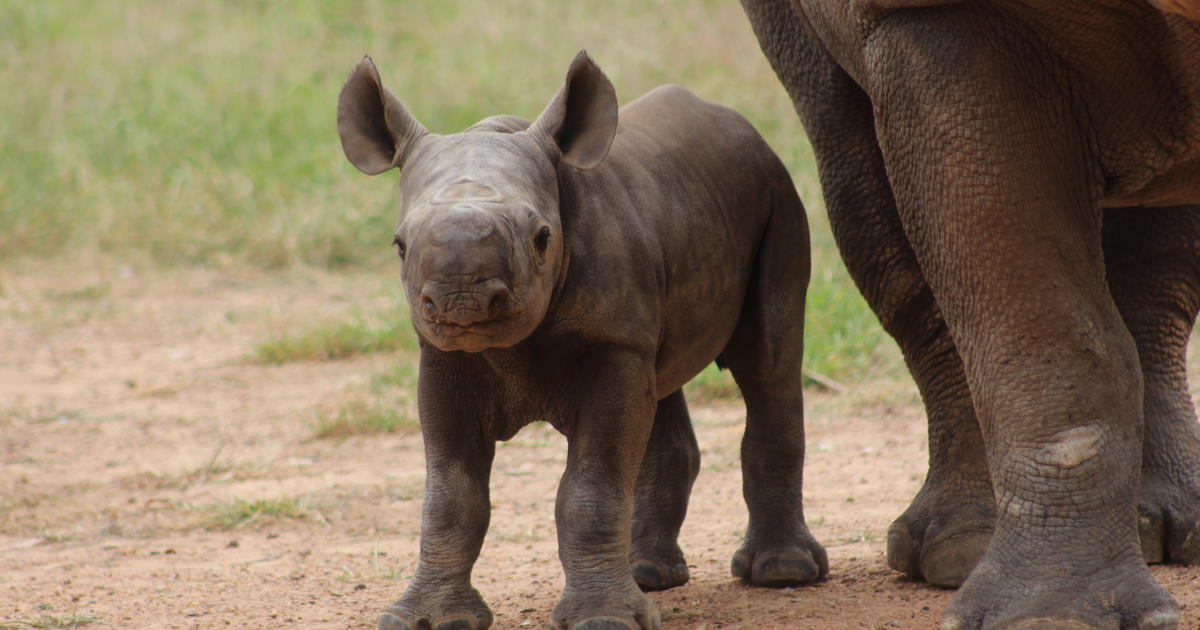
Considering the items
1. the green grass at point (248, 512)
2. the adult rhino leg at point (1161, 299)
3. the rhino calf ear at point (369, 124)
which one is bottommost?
the green grass at point (248, 512)

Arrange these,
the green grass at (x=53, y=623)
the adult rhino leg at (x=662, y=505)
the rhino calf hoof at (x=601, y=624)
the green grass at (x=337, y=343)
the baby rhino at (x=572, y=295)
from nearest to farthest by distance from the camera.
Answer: the baby rhino at (x=572, y=295), the rhino calf hoof at (x=601, y=624), the green grass at (x=53, y=623), the adult rhino leg at (x=662, y=505), the green grass at (x=337, y=343)

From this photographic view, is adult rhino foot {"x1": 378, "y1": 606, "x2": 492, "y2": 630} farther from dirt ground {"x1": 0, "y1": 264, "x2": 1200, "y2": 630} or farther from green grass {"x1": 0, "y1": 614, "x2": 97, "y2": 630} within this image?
green grass {"x1": 0, "y1": 614, "x2": 97, "y2": 630}

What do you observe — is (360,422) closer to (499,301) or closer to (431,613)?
(431,613)

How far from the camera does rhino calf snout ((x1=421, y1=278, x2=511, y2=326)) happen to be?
3318mm

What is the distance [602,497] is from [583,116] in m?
0.83

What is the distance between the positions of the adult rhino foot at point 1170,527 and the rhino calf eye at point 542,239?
5.77 ft

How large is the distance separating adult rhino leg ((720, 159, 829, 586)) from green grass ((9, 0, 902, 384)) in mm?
3848

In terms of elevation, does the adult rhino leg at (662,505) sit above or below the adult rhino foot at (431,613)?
above

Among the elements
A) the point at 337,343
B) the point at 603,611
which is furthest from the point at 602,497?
the point at 337,343

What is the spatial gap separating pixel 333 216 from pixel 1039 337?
746 cm

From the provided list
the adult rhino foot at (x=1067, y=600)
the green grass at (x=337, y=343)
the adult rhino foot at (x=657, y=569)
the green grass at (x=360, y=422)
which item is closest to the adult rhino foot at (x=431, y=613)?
the adult rhino foot at (x=657, y=569)

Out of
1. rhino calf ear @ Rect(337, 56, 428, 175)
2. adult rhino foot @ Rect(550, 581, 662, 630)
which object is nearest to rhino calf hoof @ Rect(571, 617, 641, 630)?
adult rhino foot @ Rect(550, 581, 662, 630)

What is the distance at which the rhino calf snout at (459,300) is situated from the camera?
3318 mm

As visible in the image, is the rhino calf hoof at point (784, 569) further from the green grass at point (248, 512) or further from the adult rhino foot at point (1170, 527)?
the green grass at point (248, 512)
